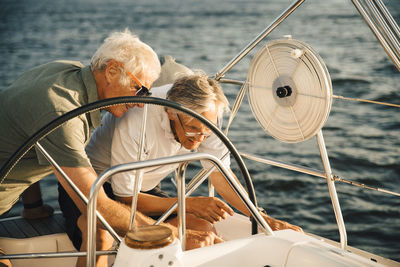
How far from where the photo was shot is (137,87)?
1.88 metres

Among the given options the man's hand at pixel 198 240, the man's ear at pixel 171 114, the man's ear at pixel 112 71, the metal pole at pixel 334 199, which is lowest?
the man's hand at pixel 198 240

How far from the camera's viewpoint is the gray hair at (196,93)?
5.98 ft

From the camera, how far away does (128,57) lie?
1885 millimetres

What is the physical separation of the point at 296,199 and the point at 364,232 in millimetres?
836

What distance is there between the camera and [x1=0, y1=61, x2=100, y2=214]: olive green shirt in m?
1.62

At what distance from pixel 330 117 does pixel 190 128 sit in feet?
18.8

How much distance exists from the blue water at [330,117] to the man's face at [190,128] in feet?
2.20

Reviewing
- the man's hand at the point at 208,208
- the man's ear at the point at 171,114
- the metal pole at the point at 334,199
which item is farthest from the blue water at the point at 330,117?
the man's hand at the point at 208,208

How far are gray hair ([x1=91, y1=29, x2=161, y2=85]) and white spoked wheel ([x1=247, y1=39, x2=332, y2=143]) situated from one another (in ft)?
1.39

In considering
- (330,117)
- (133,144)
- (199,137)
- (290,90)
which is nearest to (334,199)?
(290,90)

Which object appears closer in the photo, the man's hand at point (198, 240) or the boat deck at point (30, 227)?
the man's hand at point (198, 240)

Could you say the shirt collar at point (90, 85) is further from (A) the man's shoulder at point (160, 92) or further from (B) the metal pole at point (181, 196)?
(B) the metal pole at point (181, 196)

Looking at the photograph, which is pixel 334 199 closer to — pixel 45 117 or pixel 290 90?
pixel 290 90

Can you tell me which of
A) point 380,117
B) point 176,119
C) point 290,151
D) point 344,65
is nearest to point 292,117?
point 176,119
